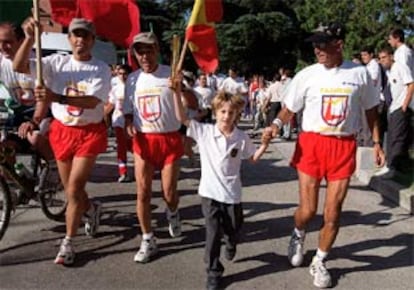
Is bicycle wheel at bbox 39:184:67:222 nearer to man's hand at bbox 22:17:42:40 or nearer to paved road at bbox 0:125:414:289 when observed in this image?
paved road at bbox 0:125:414:289

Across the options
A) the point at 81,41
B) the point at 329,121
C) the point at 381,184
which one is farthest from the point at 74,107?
the point at 381,184

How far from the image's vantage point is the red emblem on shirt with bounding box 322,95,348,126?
4734 mm

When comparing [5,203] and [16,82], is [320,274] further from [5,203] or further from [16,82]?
[16,82]

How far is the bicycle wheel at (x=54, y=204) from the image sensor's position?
6.03 m

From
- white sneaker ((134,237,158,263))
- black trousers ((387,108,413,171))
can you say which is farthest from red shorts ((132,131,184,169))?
black trousers ((387,108,413,171))

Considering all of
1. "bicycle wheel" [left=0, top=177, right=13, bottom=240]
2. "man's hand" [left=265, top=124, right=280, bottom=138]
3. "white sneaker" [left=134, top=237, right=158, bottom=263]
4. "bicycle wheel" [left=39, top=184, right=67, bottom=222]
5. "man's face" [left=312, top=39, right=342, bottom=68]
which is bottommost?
"white sneaker" [left=134, top=237, right=158, bottom=263]

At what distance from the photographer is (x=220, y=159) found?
4.71 meters

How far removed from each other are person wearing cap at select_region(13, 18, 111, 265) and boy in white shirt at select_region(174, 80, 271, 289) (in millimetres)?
728

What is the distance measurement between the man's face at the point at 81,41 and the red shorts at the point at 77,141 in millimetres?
608

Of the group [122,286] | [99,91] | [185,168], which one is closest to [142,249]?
[122,286]

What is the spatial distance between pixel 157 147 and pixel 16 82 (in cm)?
171

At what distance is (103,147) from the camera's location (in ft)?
16.8

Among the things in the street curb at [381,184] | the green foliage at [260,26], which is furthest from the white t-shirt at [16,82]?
the green foliage at [260,26]

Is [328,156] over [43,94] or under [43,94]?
under
